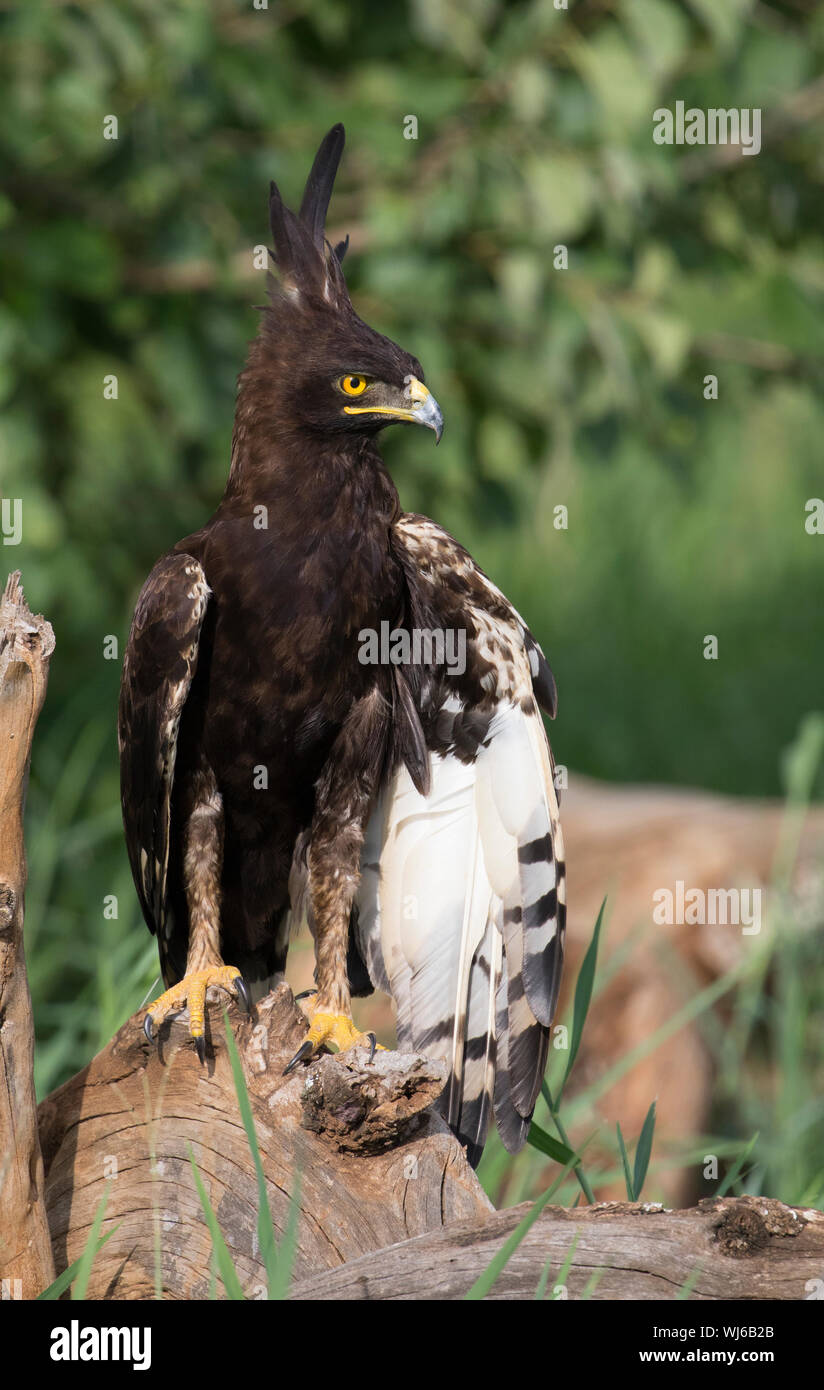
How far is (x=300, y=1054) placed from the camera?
2.79 meters

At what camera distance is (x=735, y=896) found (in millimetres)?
5418

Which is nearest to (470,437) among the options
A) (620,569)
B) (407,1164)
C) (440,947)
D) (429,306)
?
(429,306)

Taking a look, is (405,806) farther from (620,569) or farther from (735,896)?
(620,569)

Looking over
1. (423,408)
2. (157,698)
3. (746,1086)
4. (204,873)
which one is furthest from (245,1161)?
(746,1086)

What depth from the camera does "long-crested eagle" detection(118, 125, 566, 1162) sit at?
10.7 feet

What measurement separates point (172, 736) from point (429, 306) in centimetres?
220

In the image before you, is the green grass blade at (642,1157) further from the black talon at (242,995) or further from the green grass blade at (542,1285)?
the black talon at (242,995)

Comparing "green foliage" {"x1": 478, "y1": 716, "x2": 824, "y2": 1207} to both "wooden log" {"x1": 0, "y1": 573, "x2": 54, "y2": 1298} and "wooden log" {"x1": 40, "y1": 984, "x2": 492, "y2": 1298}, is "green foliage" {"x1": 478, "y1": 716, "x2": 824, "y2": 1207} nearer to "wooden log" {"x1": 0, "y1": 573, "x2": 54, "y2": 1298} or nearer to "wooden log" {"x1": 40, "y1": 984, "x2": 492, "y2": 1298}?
"wooden log" {"x1": 40, "y1": 984, "x2": 492, "y2": 1298}

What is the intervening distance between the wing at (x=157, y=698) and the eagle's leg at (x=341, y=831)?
363mm

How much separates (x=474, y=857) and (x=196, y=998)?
2.96 feet

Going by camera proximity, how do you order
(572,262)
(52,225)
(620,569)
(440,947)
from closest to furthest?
(440,947) < (52,225) < (572,262) < (620,569)

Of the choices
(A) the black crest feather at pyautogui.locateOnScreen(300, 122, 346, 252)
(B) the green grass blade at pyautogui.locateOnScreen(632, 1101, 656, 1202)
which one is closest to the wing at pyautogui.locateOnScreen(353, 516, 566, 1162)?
(B) the green grass blade at pyautogui.locateOnScreen(632, 1101, 656, 1202)

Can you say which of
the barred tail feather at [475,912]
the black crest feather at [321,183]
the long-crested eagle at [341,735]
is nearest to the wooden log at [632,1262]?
the long-crested eagle at [341,735]

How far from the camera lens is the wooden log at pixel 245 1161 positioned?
2.58 m
